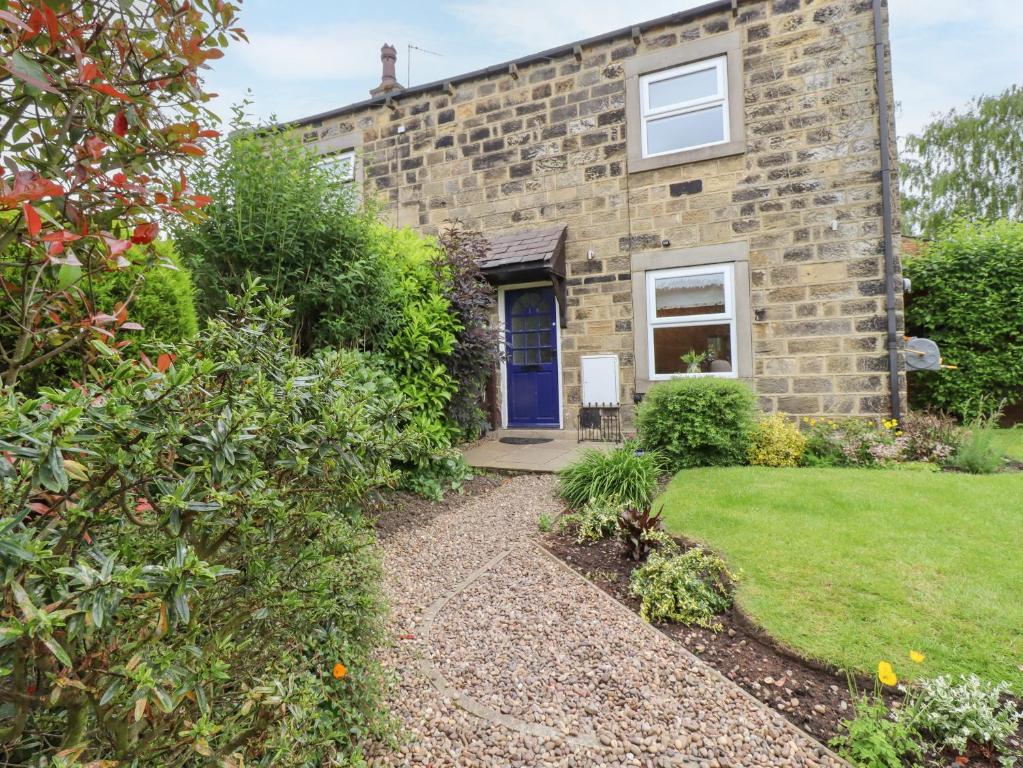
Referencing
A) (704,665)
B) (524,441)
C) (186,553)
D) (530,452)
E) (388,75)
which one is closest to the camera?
(186,553)

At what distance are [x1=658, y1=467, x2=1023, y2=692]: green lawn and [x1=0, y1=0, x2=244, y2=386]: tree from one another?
3.13 meters

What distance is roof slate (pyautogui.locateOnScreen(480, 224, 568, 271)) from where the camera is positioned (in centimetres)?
766

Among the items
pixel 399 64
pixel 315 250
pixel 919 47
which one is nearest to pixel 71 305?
pixel 315 250

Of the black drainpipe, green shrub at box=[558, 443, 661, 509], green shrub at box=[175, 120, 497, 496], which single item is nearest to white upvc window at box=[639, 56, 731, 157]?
the black drainpipe

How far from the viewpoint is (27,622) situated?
0.86m

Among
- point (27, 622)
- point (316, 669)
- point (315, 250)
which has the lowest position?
point (316, 669)

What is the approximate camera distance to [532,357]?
28.2 ft

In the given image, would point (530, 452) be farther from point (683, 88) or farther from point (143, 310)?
point (683, 88)

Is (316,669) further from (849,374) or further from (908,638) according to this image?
(849,374)

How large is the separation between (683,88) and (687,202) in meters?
1.63

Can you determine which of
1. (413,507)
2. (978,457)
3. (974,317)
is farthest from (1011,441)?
(413,507)

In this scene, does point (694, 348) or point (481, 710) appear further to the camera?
point (694, 348)

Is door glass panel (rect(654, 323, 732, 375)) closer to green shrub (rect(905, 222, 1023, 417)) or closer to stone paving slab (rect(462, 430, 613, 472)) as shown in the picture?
stone paving slab (rect(462, 430, 613, 472))

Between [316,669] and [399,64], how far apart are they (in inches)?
462
